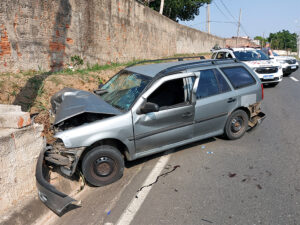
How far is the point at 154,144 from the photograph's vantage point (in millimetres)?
4352

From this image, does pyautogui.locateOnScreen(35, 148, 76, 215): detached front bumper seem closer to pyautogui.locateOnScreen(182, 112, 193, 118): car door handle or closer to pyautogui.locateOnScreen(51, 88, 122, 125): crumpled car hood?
pyautogui.locateOnScreen(51, 88, 122, 125): crumpled car hood

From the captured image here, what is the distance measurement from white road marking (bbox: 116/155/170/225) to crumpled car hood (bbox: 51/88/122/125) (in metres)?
1.17

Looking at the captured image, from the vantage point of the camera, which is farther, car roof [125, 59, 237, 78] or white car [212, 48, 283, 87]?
white car [212, 48, 283, 87]

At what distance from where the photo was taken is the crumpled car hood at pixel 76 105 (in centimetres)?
Result: 389

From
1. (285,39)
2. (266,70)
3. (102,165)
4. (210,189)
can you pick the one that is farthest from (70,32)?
(285,39)

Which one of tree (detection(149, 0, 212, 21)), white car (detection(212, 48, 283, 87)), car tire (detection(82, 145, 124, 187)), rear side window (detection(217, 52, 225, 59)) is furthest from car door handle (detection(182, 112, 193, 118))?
tree (detection(149, 0, 212, 21))

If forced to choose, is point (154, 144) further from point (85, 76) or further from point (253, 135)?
point (85, 76)

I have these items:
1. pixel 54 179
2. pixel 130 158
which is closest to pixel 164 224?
pixel 130 158

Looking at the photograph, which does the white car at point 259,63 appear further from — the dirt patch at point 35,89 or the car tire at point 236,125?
the dirt patch at point 35,89

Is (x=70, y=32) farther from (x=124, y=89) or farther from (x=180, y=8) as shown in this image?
(x=180, y=8)

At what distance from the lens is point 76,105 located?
4168 mm

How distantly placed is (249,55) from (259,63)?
0.75m

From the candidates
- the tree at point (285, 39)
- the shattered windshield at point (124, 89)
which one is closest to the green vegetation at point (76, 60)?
the shattered windshield at point (124, 89)

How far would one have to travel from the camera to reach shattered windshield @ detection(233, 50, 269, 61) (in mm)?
11434
